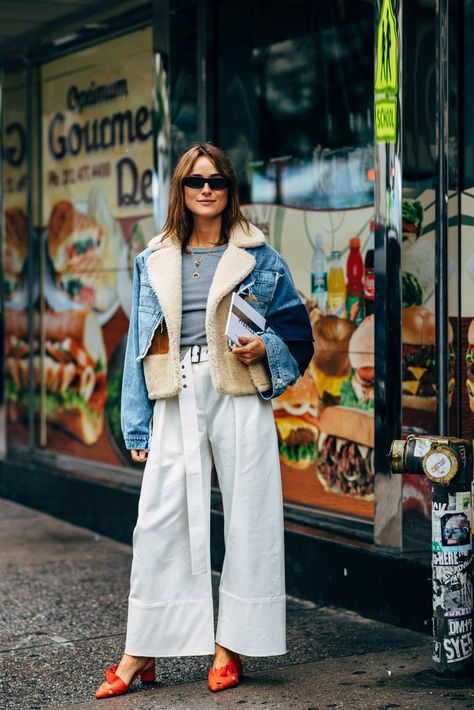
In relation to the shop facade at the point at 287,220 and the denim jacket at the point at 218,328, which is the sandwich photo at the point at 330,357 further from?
the denim jacket at the point at 218,328

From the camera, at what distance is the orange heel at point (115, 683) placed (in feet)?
15.1

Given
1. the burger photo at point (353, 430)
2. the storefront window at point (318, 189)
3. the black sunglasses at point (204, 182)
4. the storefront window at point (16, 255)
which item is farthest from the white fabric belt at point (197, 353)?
the storefront window at point (16, 255)

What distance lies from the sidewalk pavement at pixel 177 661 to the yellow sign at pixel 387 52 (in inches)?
91.3

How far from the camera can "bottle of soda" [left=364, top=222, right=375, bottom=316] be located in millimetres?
5918

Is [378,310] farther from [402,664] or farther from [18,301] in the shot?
[18,301]

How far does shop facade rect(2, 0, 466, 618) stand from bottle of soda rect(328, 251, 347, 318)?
0.01 meters

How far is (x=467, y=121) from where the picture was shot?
5387 millimetres

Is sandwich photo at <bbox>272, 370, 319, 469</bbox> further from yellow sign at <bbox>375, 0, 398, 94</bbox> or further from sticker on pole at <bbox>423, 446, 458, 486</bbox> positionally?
sticker on pole at <bbox>423, 446, 458, 486</bbox>

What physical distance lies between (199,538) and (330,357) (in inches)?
76.4

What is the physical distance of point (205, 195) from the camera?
4633mm

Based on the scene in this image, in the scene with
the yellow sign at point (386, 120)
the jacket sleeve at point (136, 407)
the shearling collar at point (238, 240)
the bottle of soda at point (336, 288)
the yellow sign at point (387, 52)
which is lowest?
the jacket sleeve at point (136, 407)

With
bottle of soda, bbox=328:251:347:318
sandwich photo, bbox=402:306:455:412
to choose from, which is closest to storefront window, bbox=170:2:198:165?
bottle of soda, bbox=328:251:347:318

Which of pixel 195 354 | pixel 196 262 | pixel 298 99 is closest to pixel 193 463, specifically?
pixel 195 354

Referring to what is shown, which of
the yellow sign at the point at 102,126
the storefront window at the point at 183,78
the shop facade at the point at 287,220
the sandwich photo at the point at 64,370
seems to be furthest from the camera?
the sandwich photo at the point at 64,370
